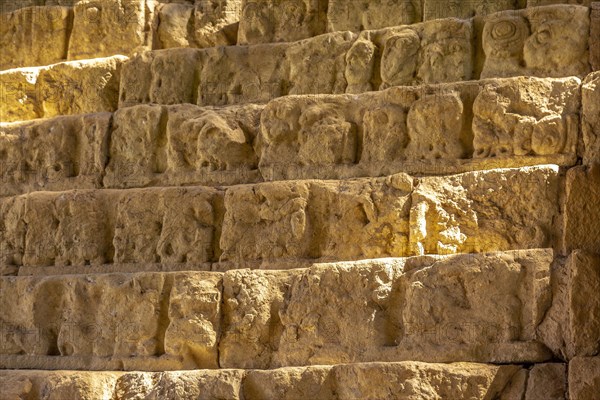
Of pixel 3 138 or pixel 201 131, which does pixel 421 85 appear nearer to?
pixel 201 131

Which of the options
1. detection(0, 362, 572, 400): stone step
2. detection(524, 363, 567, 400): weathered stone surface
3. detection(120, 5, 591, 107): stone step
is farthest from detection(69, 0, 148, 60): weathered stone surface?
detection(524, 363, 567, 400): weathered stone surface

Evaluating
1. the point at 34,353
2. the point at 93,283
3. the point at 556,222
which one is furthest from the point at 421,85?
the point at 34,353

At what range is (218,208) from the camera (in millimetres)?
9906

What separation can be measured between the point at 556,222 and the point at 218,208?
2.93 meters

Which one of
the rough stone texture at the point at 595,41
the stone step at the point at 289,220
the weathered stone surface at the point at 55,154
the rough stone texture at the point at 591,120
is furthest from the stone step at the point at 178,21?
the stone step at the point at 289,220

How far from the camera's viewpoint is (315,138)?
32.0ft

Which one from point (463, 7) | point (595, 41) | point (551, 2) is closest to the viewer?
point (595, 41)

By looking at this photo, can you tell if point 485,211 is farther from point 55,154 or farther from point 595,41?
point 55,154

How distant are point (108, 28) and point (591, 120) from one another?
5.59 m

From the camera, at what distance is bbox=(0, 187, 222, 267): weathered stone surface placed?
9.86m

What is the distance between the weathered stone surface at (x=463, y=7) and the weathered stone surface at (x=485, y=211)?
7.00ft

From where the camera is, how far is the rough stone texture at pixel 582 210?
324 inches

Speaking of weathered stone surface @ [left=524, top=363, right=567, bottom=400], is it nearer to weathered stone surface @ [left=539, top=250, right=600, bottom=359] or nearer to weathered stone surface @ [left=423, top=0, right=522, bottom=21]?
weathered stone surface @ [left=539, top=250, right=600, bottom=359]

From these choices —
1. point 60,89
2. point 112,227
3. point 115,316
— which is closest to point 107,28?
point 60,89
